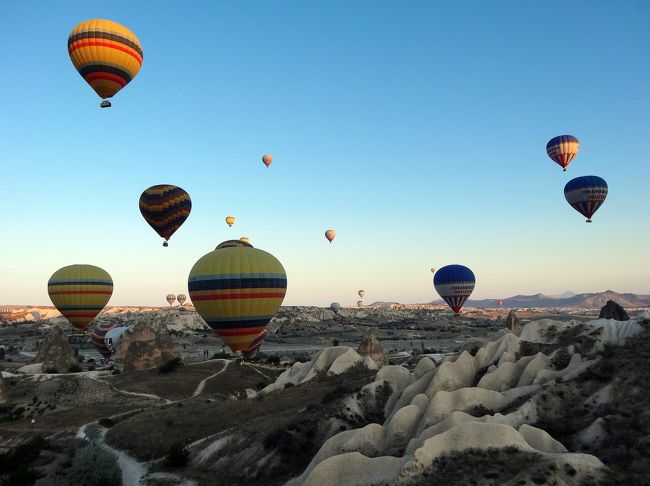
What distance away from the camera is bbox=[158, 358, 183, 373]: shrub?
75.9m

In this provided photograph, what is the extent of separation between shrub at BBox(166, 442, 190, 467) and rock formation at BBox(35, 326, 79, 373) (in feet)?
177

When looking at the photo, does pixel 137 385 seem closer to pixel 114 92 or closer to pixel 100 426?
pixel 100 426

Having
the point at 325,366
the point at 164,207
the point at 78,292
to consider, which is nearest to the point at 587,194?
the point at 325,366

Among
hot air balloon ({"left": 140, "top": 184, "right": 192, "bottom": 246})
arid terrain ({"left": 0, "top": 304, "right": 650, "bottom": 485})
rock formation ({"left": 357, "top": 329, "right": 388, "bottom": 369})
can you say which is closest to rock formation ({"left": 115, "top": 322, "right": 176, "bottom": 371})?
arid terrain ({"left": 0, "top": 304, "right": 650, "bottom": 485})

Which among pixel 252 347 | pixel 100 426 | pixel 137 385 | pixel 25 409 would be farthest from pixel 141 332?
pixel 252 347

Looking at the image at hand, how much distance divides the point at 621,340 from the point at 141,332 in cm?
7085

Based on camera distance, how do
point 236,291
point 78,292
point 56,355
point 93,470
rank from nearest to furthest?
point 93,470
point 236,291
point 78,292
point 56,355

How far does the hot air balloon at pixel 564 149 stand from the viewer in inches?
3428

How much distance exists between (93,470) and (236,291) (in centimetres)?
1875

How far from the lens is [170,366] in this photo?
3007 inches

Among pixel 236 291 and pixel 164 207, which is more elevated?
pixel 164 207

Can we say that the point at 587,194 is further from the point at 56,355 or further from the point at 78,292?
the point at 56,355

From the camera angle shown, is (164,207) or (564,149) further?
(564,149)

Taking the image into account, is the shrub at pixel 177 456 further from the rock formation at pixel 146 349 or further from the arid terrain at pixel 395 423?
the rock formation at pixel 146 349
